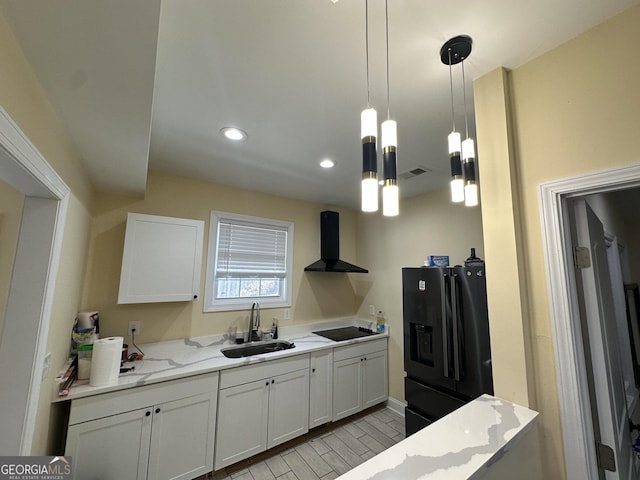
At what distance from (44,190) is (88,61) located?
690mm

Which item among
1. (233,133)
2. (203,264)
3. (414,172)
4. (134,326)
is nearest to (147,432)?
(134,326)

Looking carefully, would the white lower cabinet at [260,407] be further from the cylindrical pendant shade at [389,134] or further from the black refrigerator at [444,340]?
the cylindrical pendant shade at [389,134]

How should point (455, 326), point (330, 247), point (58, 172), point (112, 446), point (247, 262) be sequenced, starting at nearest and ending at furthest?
point (58, 172), point (112, 446), point (455, 326), point (247, 262), point (330, 247)

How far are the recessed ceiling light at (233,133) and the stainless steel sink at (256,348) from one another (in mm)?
1986

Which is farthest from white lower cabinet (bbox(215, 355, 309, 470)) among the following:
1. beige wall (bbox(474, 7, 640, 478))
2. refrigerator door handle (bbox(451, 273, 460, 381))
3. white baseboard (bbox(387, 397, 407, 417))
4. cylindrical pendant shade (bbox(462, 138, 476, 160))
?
cylindrical pendant shade (bbox(462, 138, 476, 160))

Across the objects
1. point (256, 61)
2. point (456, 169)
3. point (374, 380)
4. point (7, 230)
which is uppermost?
point (256, 61)

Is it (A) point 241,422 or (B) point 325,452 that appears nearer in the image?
(A) point 241,422

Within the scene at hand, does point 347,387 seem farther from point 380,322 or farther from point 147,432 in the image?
point 147,432

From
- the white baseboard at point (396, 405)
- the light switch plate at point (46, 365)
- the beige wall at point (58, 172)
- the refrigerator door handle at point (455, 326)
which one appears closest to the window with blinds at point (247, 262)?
the beige wall at point (58, 172)

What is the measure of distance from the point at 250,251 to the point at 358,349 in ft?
5.73

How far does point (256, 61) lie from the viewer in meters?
1.30

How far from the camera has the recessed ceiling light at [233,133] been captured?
1900 mm

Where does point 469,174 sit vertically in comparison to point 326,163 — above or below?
below

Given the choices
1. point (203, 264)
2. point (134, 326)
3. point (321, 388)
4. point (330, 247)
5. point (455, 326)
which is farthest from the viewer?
point (330, 247)
